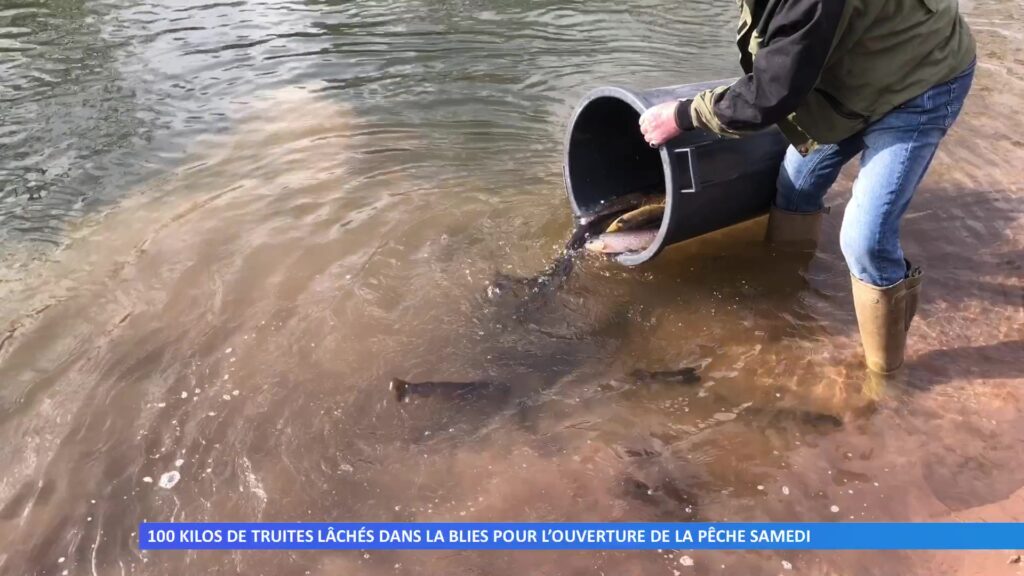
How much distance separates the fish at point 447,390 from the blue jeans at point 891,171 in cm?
163

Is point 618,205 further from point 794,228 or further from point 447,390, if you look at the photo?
point 447,390

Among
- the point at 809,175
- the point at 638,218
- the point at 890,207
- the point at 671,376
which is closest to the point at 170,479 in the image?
the point at 671,376

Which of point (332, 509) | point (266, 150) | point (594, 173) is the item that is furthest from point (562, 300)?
point (266, 150)

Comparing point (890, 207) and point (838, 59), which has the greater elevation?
point (838, 59)

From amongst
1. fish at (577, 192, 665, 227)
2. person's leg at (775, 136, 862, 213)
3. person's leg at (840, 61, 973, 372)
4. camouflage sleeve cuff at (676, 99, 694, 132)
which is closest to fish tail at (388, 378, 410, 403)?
fish at (577, 192, 665, 227)

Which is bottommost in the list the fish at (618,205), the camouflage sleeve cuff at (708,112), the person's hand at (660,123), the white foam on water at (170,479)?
the white foam on water at (170,479)

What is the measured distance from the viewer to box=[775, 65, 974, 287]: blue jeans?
2.72 metres

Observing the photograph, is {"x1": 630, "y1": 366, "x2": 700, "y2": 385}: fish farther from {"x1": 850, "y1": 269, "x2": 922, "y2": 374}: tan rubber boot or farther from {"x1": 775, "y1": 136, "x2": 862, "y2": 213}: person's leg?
{"x1": 775, "y1": 136, "x2": 862, "y2": 213}: person's leg

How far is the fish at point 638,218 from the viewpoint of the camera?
Result: 4184mm

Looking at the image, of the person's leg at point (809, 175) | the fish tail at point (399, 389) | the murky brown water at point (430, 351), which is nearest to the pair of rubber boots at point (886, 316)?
the murky brown water at point (430, 351)

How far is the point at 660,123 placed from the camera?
3.19 metres

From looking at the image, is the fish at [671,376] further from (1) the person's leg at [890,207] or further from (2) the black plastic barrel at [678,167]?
(1) the person's leg at [890,207]

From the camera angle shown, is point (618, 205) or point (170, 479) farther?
point (618, 205)

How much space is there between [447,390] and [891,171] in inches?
80.7
